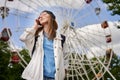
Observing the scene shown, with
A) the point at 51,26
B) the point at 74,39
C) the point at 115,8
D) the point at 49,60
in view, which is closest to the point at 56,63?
the point at 49,60

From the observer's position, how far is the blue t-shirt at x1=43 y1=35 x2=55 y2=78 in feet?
22.4

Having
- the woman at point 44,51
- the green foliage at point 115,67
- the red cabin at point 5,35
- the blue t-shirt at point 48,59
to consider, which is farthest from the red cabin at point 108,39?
the green foliage at point 115,67

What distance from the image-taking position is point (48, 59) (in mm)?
6898

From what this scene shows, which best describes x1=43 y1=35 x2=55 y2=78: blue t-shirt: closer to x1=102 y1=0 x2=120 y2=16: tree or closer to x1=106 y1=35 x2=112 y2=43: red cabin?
x1=106 y1=35 x2=112 y2=43: red cabin

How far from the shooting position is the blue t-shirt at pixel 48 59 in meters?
6.81

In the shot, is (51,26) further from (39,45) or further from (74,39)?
(74,39)

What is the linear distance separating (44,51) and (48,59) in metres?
0.13

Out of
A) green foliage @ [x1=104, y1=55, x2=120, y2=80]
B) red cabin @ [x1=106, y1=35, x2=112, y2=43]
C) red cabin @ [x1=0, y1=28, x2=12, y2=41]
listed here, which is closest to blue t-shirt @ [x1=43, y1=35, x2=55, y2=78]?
red cabin @ [x1=0, y1=28, x2=12, y2=41]

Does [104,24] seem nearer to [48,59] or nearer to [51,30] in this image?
[51,30]

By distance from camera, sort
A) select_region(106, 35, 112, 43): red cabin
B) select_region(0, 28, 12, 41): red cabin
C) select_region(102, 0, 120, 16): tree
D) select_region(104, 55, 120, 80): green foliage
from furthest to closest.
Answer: select_region(104, 55, 120, 80): green foliage, select_region(102, 0, 120, 16): tree, select_region(106, 35, 112, 43): red cabin, select_region(0, 28, 12, 41): red cabin

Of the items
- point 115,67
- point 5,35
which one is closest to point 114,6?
point 5,35

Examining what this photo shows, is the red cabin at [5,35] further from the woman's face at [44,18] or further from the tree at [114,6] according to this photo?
the tree at [114,6]

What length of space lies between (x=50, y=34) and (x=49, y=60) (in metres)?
0.37

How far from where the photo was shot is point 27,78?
22.4 ft
